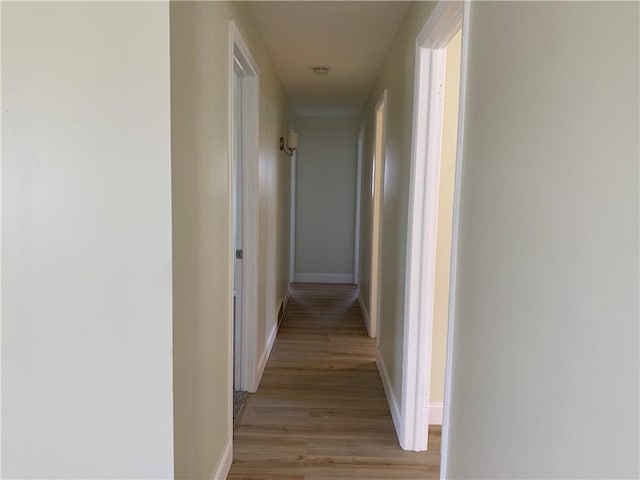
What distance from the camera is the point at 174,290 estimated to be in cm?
131

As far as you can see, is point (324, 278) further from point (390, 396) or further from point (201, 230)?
point (201, 230)

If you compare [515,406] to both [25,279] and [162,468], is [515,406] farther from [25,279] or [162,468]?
[25,279]

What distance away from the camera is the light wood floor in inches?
86.1

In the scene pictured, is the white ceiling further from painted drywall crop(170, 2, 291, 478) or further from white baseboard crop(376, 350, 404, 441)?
white baseboard crop(376, 350, 404, 441)

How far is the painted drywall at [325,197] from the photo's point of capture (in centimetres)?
634

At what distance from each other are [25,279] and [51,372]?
28cm

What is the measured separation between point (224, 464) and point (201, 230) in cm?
115

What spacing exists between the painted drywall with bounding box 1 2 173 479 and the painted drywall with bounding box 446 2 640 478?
34.8 inches

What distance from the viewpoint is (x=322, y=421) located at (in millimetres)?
2631

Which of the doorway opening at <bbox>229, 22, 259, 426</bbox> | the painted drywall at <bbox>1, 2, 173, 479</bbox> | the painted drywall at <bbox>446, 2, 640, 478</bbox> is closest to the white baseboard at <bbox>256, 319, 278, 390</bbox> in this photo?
the doorway opening at <bbox>229, 22, 259, 426</bbox>

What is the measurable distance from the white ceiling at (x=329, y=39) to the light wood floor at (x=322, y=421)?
2306 millimetres

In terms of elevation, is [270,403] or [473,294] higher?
[473,294]

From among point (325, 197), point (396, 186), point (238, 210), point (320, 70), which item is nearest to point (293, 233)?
point (325, 197)

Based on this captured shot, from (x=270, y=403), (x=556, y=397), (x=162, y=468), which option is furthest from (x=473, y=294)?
(x=270, y=403)
